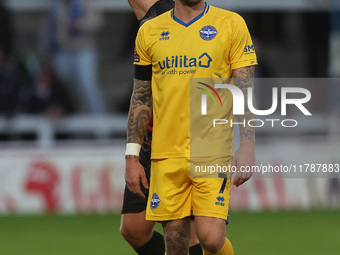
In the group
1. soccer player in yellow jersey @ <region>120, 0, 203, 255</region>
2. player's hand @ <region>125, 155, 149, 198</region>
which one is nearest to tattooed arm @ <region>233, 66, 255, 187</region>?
player's hand @ <region>125, 155, 149, 198</region>

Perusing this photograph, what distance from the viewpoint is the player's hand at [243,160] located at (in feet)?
18.0

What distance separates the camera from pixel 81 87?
1316cm

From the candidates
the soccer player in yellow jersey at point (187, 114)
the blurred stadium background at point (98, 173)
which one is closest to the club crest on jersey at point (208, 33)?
the soccer player in yellow jersey at point (187, 114)

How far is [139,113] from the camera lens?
239 inches

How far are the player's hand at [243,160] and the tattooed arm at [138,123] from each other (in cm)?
70

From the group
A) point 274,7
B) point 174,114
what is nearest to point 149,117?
point 174,114

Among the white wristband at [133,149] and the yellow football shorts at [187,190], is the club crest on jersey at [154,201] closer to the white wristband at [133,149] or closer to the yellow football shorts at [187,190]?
the yellow football shorts at [187,190]

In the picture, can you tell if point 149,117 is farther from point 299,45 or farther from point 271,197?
point 299,45

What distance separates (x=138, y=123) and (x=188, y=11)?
0.84m

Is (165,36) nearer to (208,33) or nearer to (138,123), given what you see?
(208,33)

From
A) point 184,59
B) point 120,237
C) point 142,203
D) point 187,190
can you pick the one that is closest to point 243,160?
point 187,190

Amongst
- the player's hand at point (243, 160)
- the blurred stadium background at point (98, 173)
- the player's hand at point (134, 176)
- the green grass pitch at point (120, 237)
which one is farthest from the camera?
the blurred stadium background at point (98, 173)

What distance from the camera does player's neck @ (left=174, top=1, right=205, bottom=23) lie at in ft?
19.0

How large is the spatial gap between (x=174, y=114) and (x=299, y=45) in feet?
36.9
